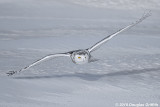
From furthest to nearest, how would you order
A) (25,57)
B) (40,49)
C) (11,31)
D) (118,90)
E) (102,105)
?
1. (11,31)
2. (40,49)
3. (25,57)
4. (118,90)
5. (102,105)

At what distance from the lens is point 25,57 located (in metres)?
64.6

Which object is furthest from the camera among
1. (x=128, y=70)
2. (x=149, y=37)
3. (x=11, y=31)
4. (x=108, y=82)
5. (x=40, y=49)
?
(x=11, y=31)

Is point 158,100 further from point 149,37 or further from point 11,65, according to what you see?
point 149,37

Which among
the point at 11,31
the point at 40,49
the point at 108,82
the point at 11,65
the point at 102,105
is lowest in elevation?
the point at 102,105

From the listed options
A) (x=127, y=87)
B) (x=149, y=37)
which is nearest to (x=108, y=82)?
(x=127, y=87)

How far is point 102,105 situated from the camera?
35.8m

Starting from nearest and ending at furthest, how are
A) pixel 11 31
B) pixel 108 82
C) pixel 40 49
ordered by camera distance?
pixel 108 82 → pixel 40 49 → pixel 11 31

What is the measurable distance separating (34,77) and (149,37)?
48.2 meters

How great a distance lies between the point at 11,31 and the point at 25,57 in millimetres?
37046

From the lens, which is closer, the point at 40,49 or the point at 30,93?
the point at 30,93

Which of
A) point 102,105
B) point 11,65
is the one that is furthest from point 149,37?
point 102,105

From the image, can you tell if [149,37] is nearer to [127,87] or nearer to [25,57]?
[25,57]

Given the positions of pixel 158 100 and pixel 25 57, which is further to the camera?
pixel 25 57

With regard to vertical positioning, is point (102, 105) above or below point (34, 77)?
below
